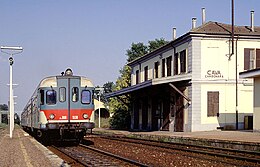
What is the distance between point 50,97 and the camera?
66.1ft

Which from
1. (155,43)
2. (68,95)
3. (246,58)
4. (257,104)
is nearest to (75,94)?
(68,95)

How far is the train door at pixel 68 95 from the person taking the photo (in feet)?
65.4

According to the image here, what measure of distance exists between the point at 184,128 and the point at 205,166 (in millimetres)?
19545

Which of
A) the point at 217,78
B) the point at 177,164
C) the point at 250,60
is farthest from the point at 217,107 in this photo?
the point at 177,164

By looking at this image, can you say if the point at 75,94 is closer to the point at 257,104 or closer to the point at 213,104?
the point at 257,104

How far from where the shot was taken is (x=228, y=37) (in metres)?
31.9

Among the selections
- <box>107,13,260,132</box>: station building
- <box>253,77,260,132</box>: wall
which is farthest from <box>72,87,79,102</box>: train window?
<box>107,13,260,132</box>: station building

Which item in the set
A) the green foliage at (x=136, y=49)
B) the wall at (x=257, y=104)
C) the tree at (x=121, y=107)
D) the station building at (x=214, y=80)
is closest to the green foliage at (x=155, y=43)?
the green foliage at (x=136, y=49)

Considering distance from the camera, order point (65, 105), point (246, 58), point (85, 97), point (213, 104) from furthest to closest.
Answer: point (246, 58) < point (213, 104) < point (85, 97) < point (65, 105)

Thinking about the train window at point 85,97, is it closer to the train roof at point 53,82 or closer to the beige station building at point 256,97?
the train roof at point 53,82

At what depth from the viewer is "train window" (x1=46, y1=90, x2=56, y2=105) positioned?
20.0m

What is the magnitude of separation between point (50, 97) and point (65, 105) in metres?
0.75

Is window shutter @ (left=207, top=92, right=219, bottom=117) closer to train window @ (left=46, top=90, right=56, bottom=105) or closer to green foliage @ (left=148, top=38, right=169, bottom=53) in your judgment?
train window @ (left=46, top=90, right=56, bottom=105)

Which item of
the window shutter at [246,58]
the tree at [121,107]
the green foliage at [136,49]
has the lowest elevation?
the tree at [121,107]
